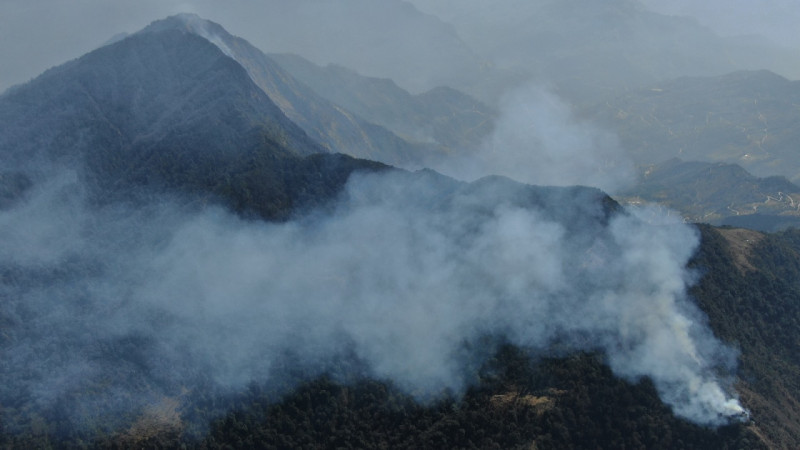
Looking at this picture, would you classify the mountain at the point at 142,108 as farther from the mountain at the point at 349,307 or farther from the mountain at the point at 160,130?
the mountain at the point at 349,307

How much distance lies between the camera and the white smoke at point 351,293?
76.4 m

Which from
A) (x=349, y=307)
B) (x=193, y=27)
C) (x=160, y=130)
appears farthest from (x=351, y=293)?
(x=193, y=27)

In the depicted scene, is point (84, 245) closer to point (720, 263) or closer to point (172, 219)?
point (172, 219)

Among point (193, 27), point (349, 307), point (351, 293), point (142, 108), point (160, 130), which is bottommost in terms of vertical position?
point (349, 307)

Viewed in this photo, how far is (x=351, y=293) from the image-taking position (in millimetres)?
90750

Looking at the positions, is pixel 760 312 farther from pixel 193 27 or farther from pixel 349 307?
pixel 193 27

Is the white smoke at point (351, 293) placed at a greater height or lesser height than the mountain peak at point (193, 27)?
lesser

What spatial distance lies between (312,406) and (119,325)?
29706mm

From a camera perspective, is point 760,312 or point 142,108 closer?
point 760,312

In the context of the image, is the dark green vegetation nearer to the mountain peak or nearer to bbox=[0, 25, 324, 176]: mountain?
bbox=[0, 25, 324, 176]: mountain

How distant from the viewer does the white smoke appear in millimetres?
76375

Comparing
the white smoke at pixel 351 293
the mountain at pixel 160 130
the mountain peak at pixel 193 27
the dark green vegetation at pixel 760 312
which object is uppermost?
the mountain peak at pixel 193 27

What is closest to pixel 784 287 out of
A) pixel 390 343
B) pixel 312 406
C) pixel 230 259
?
pixel 390 343

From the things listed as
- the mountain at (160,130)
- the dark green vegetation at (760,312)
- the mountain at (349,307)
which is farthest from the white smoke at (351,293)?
the mountain at (160,130)
